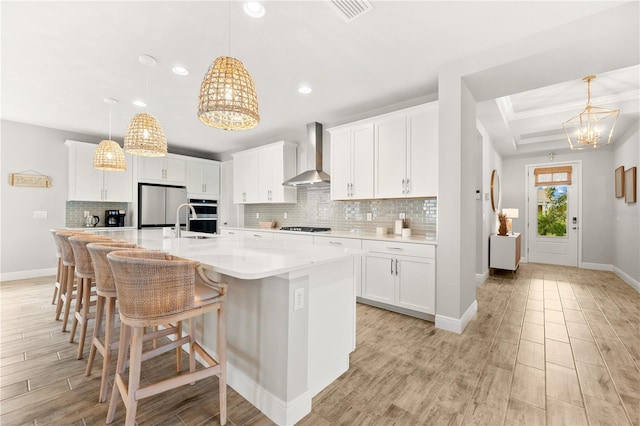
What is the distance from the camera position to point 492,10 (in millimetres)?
2062

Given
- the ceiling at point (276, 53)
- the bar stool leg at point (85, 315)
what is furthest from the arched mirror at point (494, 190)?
the bar stool leg at point (85, 315)

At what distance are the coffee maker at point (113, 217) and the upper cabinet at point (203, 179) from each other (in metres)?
1.38

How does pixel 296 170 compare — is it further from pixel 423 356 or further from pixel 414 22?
pixel 423 356

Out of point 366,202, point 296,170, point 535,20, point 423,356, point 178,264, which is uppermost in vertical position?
point 535,20

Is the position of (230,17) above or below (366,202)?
above

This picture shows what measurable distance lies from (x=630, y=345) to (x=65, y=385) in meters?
4.56

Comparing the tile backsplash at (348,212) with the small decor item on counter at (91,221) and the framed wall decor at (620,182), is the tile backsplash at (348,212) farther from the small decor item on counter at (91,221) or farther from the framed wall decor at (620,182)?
the framed wall decor at (620,182)

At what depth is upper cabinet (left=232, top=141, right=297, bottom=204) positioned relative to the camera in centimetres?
524

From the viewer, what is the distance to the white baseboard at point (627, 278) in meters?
4.26

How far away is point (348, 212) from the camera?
15.2 ft

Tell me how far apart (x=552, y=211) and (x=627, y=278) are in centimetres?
198

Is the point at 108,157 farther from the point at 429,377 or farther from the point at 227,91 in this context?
the point at 429,377

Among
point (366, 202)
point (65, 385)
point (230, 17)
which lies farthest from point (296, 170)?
point (65, 385)

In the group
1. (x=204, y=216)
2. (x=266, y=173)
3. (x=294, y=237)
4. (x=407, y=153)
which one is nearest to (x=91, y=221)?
(x=204, y=216)
